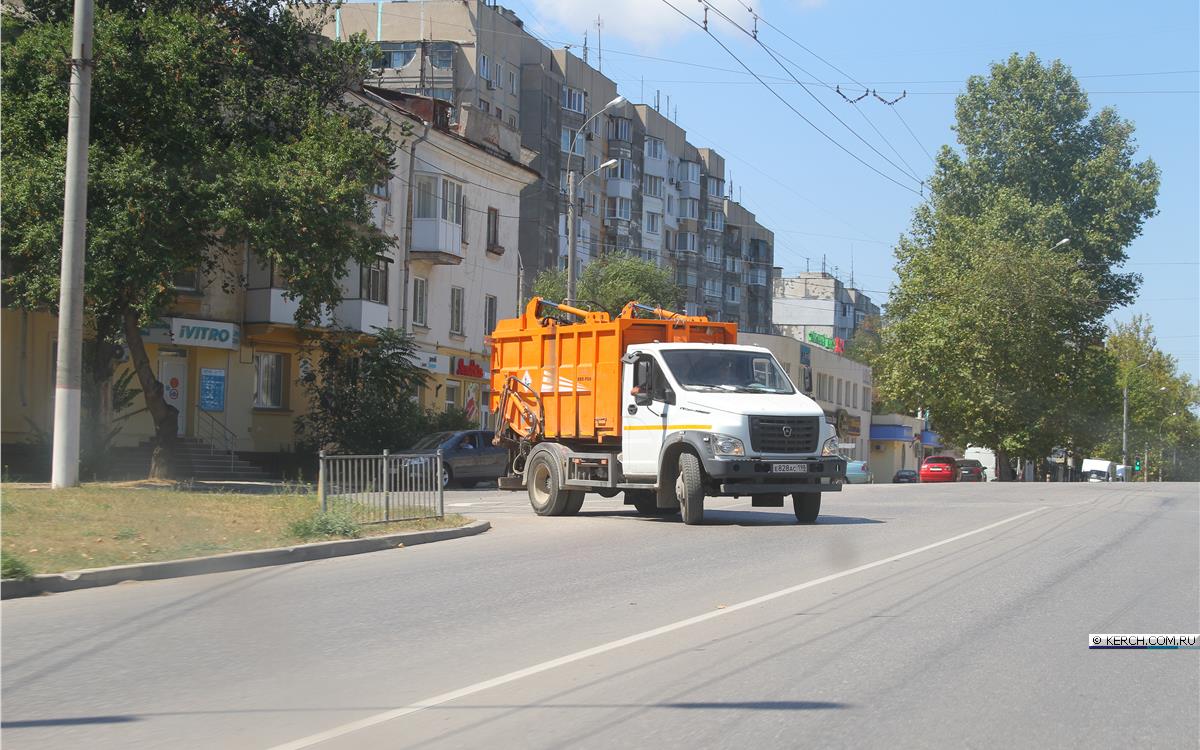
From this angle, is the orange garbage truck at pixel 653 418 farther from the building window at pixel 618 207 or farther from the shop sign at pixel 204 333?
the building window at pixel 618 207

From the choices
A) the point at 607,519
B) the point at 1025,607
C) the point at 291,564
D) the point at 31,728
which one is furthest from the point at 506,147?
the point at 31,728

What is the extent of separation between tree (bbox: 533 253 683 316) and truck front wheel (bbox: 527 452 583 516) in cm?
3523

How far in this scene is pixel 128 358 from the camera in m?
32.9

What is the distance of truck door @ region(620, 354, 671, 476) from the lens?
18.2 m

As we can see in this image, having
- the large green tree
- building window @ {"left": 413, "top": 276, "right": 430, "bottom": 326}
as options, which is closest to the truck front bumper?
building window @ {"left": 413, "top": 276, "right": 430, "bottom": 326}

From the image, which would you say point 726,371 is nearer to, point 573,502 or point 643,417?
point 643,417

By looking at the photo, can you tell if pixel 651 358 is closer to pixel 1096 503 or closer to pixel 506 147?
pixel 1096 503

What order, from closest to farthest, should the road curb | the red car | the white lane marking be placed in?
the white lane marking
the road curb
the red car

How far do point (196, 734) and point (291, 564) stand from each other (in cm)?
742

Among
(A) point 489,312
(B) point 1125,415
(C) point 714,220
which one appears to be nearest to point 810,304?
(C) point 714,220

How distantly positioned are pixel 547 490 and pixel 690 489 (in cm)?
351

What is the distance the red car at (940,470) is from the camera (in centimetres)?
6191

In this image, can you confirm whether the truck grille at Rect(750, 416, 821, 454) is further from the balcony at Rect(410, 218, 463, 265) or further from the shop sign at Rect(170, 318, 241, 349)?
the balcony at Rect(410, 218, 463, 265)

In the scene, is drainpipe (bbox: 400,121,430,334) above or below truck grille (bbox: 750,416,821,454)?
above
